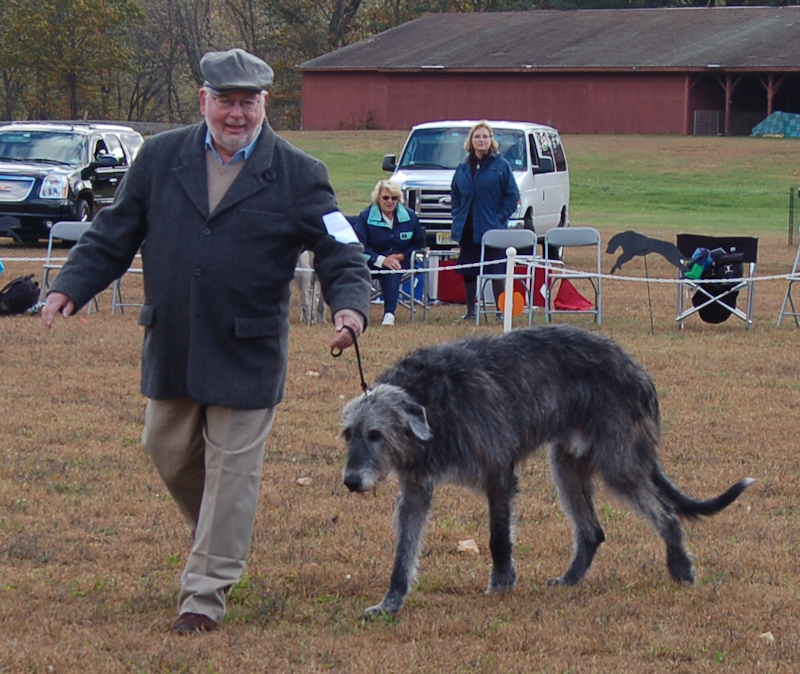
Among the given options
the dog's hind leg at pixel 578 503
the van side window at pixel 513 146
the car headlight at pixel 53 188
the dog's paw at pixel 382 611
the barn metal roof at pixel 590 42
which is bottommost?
the dog's paw at pixel 382 611

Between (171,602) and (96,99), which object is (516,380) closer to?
(171,602)

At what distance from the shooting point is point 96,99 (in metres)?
53.2

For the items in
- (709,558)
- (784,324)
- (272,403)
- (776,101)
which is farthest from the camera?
(776,101)

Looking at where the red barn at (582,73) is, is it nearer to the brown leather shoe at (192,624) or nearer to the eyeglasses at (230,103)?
the eyeglasses at (230,103)

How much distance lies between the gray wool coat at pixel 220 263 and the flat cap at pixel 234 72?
24cm

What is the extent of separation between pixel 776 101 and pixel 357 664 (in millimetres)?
49421

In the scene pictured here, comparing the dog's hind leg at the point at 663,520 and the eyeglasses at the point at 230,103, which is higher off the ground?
the eyeglasses at the point at 230,103

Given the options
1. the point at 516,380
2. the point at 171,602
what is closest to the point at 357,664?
the point at 171,602

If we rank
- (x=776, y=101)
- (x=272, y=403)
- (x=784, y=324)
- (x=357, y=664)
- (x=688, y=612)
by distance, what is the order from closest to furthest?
(x=357, y=664)
(x=272, y=403)
(x=688, y=612)
(x=784, y=324)
(x=776, y=101)

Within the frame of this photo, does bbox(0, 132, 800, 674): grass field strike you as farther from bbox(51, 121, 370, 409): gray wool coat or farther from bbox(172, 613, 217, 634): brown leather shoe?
bbox(51, 121, 370, 409): gray wool coat

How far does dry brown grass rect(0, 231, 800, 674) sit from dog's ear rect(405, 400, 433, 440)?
739 millimetres

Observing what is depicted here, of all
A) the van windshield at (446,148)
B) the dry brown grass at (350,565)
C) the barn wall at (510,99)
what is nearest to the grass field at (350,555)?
the dry brown grass at (350,565)

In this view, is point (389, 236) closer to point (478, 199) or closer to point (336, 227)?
point (478, 199)

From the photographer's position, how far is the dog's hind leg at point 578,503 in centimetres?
547
